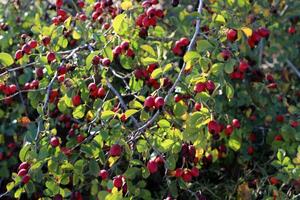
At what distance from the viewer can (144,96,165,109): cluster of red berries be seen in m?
1.85

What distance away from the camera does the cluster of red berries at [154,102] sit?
6.06 feet

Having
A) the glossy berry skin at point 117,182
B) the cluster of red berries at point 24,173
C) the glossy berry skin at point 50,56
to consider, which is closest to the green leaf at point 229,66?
the glossy berry skin at point 117,182

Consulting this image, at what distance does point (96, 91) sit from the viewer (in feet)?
6.87

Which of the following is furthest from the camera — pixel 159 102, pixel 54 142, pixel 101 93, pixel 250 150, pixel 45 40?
pixel 250 150

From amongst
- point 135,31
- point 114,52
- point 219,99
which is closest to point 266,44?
point 219,99

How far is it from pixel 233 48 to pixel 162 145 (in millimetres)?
411

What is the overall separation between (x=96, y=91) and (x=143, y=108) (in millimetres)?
237

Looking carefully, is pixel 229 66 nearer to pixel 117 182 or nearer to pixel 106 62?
pixel 106 62

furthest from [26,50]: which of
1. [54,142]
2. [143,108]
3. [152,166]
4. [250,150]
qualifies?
[250,150]

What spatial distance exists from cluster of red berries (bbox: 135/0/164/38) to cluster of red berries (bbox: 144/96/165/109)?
39 centimetres

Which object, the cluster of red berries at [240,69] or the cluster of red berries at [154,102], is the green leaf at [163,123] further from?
the cluster of red berries at [240,69]

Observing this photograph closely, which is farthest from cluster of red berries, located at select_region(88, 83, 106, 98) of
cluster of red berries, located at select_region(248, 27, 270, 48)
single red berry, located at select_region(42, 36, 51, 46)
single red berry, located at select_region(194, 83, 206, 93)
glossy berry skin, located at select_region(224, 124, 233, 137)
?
cluster of red berries, located at select_region(248, 27, 270, 48)

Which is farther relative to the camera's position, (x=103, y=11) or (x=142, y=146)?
(x=103, y=11)

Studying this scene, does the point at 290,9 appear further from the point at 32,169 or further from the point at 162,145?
the point at 32,169
